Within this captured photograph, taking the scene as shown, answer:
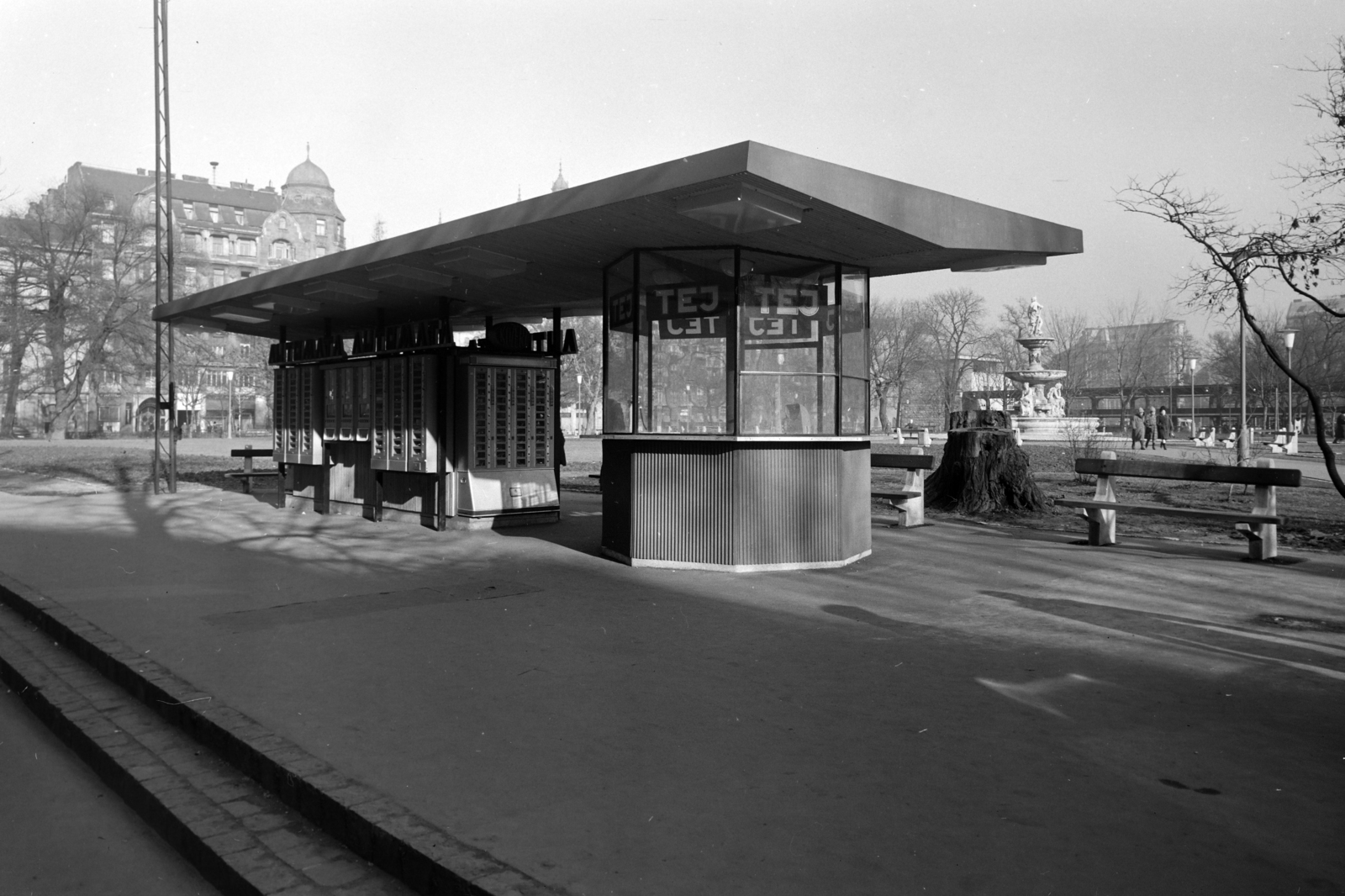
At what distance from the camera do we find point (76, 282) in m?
51.8

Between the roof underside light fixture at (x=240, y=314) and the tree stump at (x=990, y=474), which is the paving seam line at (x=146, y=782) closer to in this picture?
the roof underside light fixture at (x=240, y=314)

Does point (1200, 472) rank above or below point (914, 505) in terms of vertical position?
above

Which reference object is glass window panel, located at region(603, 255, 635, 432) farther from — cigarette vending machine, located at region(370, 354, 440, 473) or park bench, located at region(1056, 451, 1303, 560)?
park bench, located at region(1056, 451, 1303, 560)

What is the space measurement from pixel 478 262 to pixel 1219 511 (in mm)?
7841

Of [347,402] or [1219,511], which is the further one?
[347,402]

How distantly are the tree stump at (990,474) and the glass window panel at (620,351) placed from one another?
21.0ft

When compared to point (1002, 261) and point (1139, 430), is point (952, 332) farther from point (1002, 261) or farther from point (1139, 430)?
point (1002, 261)

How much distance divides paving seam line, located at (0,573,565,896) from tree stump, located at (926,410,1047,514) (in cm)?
1108

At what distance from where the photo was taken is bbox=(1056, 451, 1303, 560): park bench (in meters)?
9.48

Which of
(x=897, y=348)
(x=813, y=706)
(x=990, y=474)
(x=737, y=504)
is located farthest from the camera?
(x=897, y=348)

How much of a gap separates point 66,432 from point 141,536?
55.7 m

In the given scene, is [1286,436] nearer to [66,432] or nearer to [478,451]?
[478,451]

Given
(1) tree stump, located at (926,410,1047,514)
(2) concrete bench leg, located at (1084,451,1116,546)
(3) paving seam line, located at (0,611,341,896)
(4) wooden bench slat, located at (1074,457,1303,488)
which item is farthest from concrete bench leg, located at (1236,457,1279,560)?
(3) paving seam line, located at (0,611,341,896)

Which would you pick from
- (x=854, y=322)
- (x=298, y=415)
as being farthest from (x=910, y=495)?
(x=298, y=415)
